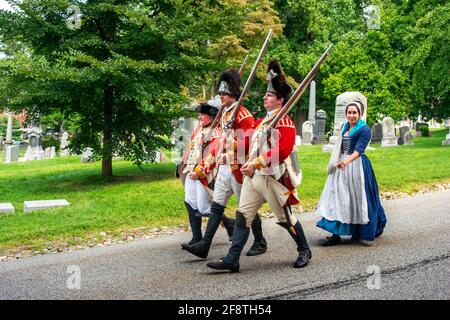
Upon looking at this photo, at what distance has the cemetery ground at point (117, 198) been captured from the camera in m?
7.24

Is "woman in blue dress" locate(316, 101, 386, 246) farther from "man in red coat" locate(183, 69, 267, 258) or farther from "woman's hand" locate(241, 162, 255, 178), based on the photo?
"woman's hand" locate(241, 162, 255, 178)

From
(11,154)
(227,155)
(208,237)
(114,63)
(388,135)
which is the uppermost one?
(114,63)

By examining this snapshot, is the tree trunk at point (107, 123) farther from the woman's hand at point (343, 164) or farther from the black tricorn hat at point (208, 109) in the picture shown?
the woman's hand at point (343, 164)

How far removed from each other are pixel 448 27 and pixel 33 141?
70.8 ft

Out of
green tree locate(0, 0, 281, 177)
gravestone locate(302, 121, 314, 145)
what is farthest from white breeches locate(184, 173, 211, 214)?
gravestone locate(302, 121, 314, 145)

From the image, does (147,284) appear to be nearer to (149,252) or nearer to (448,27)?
(149,252)

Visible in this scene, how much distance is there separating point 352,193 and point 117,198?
16.3 ft

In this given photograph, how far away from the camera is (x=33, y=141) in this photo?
2923 centimetres

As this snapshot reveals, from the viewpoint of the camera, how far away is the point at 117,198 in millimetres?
9836

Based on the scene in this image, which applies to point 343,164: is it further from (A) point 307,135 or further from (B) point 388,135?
(A) point 307,135

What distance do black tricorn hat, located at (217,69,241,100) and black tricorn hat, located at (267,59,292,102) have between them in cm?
48

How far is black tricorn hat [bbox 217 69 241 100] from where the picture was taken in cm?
585

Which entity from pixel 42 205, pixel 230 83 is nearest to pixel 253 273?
pixel 230 83
